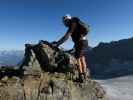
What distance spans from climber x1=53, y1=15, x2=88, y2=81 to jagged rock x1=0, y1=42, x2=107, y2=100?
2.10 feet

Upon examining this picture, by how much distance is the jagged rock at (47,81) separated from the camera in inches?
576

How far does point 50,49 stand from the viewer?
1889 centimetres

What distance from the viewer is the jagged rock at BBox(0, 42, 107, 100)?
48.0ft

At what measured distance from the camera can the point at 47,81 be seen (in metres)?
16.0

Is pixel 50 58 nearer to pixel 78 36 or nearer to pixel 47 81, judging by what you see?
pixel 78 36

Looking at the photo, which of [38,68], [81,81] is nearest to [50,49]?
[38,68]

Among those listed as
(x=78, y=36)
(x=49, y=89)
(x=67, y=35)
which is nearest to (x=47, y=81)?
(x=49, y=89)

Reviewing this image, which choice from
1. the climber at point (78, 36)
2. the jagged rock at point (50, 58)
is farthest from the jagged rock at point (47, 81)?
the climber at point (78, 36)

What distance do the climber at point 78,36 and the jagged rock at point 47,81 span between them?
64 centimetres

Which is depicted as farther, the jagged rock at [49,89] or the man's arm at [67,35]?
the man's arm at [67,35]

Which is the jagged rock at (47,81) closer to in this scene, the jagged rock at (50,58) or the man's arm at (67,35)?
the jagged rock at (50,58)

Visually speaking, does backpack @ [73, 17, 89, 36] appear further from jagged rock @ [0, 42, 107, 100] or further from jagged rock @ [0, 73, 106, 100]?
jagged rock @ [0, 73, 106, 100]

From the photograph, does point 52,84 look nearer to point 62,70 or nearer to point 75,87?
point 75,87

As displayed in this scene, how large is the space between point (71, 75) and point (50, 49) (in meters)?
2.18
